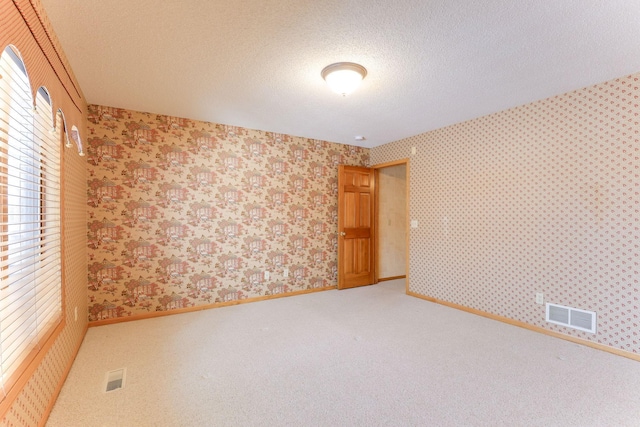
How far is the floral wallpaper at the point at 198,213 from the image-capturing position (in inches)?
131

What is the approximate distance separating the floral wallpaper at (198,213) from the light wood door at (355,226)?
0.67 feet

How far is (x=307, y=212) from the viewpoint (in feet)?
15.6

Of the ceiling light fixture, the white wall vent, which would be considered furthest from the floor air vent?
the white wall vent

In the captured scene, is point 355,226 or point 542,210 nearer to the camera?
point 542,210

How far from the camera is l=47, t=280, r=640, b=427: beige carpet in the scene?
179 centimetres

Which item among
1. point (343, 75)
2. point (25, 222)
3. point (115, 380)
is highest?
point (343, 75)

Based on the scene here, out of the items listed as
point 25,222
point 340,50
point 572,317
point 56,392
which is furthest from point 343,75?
point 572,317

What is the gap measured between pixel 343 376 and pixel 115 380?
1759 millimetres

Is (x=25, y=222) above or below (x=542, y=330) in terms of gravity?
above

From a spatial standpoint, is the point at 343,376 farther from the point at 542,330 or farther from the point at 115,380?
the point at 542,330

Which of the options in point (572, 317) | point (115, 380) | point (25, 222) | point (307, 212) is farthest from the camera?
point (307, 212)

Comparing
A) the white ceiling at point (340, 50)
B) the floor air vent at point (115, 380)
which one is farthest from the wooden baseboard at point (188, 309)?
the white ceiling at point (340, 50)

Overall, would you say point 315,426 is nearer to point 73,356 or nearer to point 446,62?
point 73,356

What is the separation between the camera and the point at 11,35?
4.16ft
